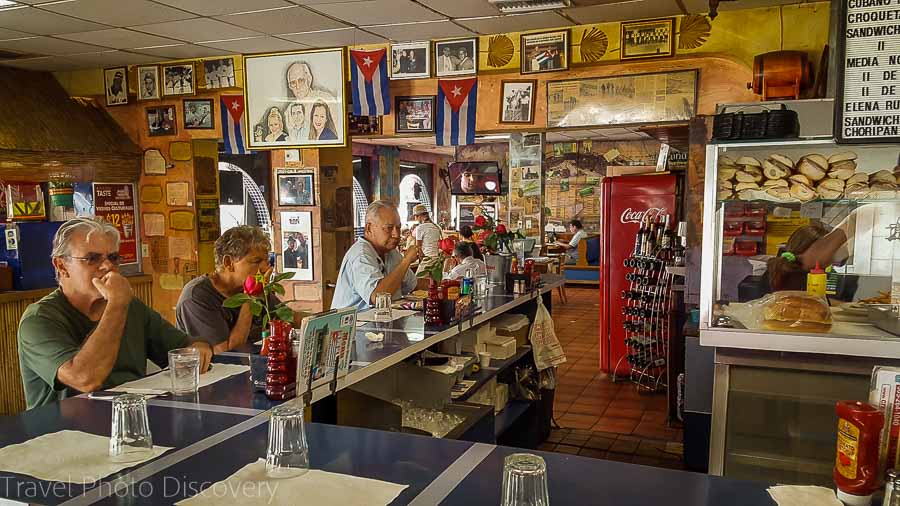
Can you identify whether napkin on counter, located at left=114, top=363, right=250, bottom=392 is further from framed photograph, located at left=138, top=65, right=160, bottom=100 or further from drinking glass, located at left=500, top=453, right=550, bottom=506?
framed photograph, located at left=138, top=65, right=160, bottom=100

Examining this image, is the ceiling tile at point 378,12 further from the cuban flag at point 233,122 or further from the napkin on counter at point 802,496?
the napkin on counter at point 802,496

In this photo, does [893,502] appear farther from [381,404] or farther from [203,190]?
[203,190]

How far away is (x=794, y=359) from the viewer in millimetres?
3000

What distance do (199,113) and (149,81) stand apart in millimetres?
627

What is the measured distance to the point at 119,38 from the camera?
545 cm

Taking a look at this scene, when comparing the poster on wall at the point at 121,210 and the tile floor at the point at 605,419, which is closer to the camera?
the tile floor at the point at 605,419

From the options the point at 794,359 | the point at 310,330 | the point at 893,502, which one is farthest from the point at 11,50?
the point at 893,502

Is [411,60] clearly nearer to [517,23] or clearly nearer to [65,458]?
[517,23]

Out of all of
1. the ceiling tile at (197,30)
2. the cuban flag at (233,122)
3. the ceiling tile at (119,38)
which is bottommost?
the cuban flag at (233,122)

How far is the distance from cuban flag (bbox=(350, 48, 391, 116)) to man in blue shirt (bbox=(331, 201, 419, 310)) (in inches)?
73.2

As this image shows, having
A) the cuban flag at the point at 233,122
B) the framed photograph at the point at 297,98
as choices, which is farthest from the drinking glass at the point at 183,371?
the cuban flag at the point at 233,122

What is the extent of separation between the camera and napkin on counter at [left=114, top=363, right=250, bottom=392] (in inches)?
89.7

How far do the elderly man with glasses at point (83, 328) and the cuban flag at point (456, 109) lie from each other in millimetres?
3630

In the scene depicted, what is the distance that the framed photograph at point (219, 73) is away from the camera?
6.34 meters
